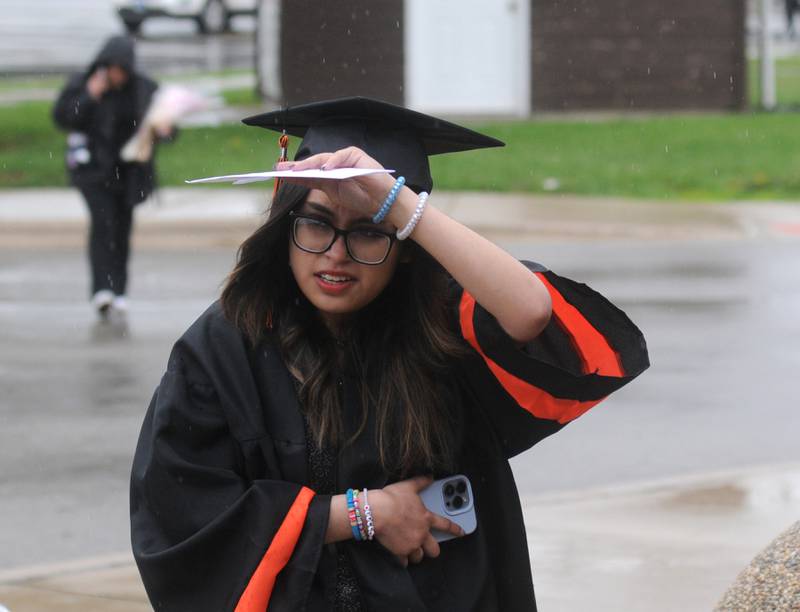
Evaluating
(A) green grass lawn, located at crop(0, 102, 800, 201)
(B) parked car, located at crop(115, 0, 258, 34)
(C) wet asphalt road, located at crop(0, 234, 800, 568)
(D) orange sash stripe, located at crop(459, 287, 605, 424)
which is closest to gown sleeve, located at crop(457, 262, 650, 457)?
(D) orange sash stripe, located at crop(459, 287, 605, 424)

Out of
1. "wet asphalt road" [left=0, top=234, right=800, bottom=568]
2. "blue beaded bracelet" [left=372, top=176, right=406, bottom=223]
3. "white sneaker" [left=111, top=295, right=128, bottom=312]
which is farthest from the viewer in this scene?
"white sneaker" [left=111, top=295, right=128, bottom=312]

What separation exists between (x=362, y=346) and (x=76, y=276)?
942 centimetres

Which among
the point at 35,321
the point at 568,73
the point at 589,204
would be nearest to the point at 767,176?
the point at 589,204

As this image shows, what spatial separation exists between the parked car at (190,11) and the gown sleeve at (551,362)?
30.6m

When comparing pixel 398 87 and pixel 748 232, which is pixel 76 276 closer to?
pixel 748 232

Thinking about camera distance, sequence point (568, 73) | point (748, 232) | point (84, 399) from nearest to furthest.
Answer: point (84, 399) → point (748, 232) → point (568, 73)

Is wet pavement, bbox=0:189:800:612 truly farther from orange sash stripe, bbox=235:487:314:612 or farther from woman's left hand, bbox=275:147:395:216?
woman's left hand, bbox=275:147:395:216

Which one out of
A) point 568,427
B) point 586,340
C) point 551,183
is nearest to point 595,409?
point 568,427

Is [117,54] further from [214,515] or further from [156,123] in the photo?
[214,515]

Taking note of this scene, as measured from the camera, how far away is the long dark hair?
8.73ft

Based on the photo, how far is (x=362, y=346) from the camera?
2.78m

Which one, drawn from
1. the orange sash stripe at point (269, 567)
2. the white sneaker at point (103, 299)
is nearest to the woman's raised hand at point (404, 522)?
the orange sash stripe at point (269, 567)

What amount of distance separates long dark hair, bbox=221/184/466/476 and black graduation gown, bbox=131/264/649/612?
31 millimetres

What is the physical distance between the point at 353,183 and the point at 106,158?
7.75 m
